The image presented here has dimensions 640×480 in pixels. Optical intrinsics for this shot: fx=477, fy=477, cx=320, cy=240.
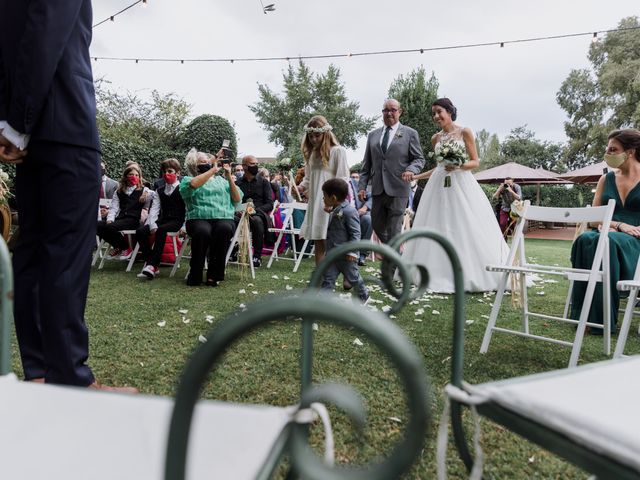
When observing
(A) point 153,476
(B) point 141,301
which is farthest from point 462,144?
(A) point 153,476

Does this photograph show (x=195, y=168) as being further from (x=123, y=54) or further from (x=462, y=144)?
(x=123, y=54)

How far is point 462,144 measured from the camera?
5367mm

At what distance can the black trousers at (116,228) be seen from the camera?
21.6 ft

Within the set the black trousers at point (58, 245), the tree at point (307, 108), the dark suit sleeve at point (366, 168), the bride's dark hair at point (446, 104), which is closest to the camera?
the black trousers at point (58, 245)

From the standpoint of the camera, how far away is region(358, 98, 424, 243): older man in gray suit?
5.75m

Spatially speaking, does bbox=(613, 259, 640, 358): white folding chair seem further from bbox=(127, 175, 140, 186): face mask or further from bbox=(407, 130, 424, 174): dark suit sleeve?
bbox=(127, 175, 140, 186): face mask

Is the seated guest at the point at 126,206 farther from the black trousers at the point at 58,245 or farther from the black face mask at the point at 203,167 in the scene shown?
the black trousers at the point at 58,245

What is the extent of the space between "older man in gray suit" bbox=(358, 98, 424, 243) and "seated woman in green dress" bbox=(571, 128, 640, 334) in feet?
6.90

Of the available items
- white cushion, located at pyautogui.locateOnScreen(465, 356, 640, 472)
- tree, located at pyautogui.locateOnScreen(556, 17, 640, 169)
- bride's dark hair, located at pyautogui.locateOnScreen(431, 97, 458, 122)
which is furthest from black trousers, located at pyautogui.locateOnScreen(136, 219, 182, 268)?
tree, located at pyautogui.locateOnScreen(556, 17, 640, 169)

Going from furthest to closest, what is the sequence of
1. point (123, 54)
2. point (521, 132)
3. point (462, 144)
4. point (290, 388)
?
point (521, 132)
point (123, 54)
point (462, 144)
point (290, 388)

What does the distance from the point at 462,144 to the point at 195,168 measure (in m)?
3.26

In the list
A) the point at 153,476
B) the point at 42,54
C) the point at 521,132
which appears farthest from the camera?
the point at 521,132

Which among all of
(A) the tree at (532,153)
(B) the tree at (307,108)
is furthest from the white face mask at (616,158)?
(A) the tree at (532,153)

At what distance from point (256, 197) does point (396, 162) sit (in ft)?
9.15
